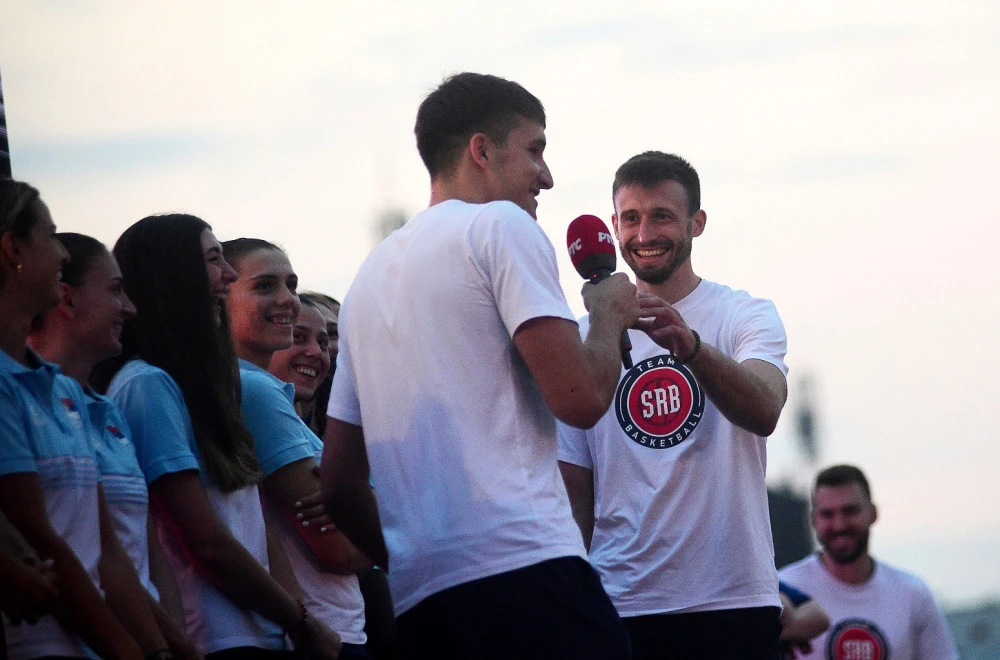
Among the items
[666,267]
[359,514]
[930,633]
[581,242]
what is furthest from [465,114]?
[930,633]

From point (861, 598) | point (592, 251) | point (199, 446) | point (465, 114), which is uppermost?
point (465, 114)

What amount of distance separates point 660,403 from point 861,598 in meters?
2.58

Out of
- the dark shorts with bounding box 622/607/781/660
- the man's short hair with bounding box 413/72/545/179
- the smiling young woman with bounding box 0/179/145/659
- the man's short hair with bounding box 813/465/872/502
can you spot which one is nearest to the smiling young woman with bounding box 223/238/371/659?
the dark shorts with bounding box 622/607/781/660

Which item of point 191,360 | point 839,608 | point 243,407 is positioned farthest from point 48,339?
point 839,608

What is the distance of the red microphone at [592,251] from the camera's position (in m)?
4.04

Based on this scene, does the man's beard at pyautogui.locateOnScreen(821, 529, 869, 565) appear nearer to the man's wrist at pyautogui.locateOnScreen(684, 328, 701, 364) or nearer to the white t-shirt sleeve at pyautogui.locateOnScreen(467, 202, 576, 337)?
the man's wrist at pyautogui.locateOnScreen(684, 328, 701, 364)

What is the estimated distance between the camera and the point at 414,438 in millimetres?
3238

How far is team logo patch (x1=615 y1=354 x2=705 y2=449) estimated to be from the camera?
4777 mm

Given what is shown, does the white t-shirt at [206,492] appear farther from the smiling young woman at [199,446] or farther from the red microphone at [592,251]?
the red microphone at [592,251]

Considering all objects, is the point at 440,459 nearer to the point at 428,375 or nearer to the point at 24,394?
the point at 428,375

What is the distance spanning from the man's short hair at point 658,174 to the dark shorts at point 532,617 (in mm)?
2489

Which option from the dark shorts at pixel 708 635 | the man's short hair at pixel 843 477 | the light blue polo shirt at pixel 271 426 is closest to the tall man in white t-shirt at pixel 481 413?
the light blue polo shirt at pixel 271 426

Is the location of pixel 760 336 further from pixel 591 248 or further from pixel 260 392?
pixel 260 392

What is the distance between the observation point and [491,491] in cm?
310
